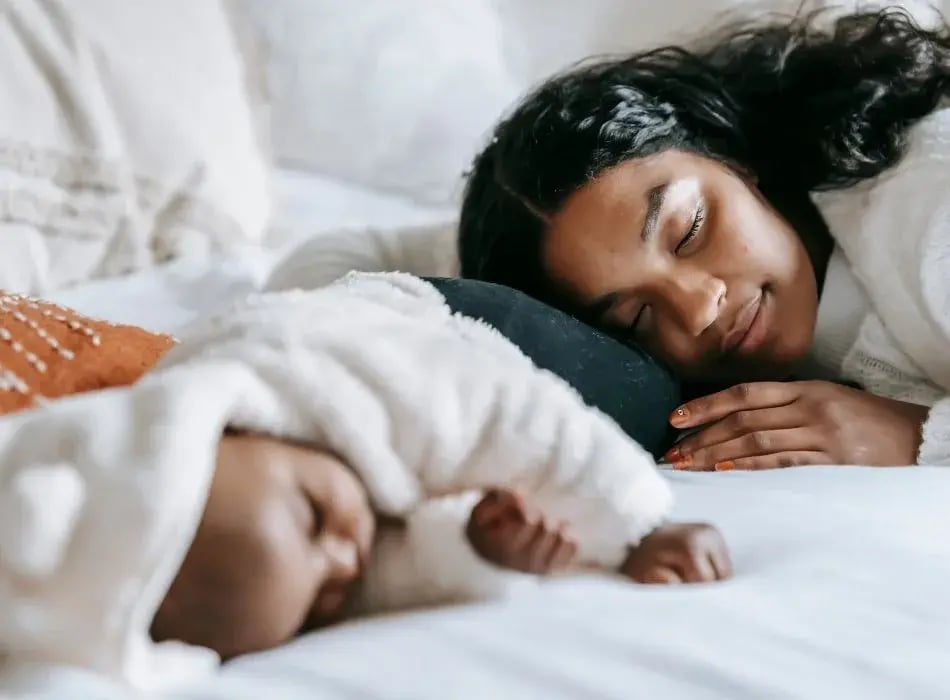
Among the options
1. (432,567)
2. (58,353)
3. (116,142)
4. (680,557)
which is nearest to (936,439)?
(680,557)

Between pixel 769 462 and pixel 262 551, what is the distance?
450 millimetres

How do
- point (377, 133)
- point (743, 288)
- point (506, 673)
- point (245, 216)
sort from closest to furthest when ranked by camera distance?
point (506, 673)
point (743, 288)
point (245, 216)
point (377, 133)

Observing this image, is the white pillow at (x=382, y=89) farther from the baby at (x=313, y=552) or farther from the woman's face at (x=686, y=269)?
the baby at (x=313, y=552)

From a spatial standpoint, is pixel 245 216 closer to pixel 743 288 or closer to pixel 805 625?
pixel 743 288

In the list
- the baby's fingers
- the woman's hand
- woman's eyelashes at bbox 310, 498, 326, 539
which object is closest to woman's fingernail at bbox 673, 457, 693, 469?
the woman's hand

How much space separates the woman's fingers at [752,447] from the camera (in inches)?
30.2

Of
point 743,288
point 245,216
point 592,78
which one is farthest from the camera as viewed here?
point 245,216

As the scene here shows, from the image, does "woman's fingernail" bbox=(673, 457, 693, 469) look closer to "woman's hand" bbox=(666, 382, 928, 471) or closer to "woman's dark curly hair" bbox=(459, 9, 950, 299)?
"woman's hand" bbox=(666, 382, 928, 471)

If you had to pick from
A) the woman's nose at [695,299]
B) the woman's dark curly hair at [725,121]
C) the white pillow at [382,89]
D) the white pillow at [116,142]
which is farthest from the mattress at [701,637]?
the white pillow at [382,89]

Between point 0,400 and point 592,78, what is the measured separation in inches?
28.4

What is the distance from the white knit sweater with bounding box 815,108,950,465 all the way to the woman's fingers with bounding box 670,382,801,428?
0.37 feet

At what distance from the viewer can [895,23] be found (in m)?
1.13

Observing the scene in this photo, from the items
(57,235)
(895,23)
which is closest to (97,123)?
(57,235)

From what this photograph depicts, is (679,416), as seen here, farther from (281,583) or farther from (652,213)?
(281,583)
